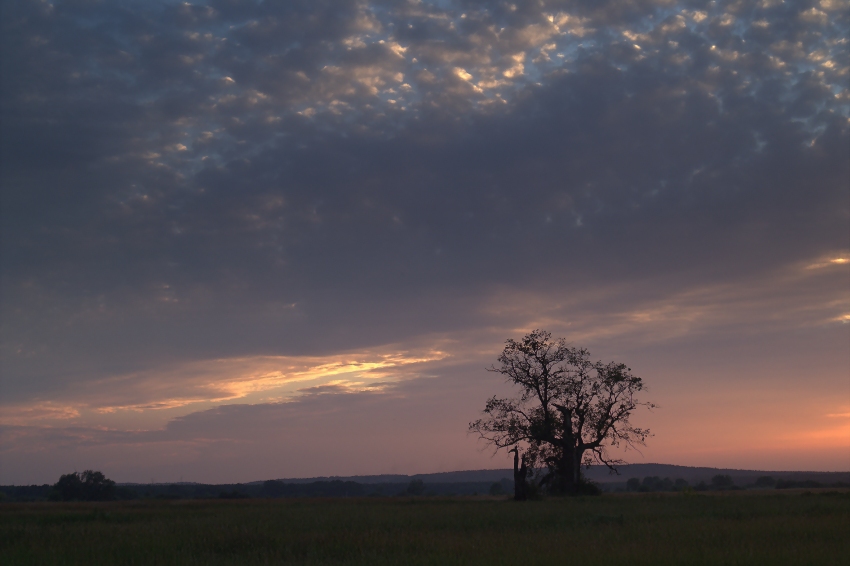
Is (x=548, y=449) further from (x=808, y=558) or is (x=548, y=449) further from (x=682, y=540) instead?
(x=808, y=558)

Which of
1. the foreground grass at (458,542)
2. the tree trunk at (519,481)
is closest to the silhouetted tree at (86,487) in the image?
the tree trunk at (519,481)

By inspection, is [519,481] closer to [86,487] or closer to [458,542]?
[458,542]

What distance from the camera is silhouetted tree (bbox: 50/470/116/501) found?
3187 inches

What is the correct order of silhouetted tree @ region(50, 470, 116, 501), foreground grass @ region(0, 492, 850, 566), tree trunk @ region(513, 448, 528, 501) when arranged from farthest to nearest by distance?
silhouetted tree @ region(50, 470, 116, 501) → tree trunk @ region(513, 448, 528, 501) → foreground grass @ region(0, 492, 850, 566)

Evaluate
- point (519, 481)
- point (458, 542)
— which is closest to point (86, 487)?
point (519, 481)

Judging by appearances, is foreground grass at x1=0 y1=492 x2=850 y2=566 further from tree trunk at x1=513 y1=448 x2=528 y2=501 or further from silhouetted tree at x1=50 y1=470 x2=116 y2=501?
silhouetted tree at x1=50 y1=470 x2=116 y2=501

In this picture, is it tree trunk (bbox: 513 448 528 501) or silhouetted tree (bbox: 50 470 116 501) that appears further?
silhouetted tree (bbox: 50 470 116 501)

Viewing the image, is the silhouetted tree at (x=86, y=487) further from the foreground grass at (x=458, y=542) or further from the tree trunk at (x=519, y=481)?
the foreground grass at (x=458, y=542)

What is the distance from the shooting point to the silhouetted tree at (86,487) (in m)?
80.9

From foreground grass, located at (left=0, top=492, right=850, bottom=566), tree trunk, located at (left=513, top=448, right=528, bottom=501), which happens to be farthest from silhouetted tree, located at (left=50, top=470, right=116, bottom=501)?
foreground grass, located at (left=0, top=492, right=850, bottom=566)

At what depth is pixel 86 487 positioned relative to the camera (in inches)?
3263

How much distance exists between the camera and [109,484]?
84.4 metres

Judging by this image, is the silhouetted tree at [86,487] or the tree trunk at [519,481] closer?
the tree trunk at [519,481]

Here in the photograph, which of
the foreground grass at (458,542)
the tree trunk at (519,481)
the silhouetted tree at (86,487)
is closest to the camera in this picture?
the foreground grass at (458,542)
